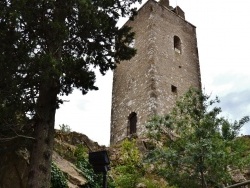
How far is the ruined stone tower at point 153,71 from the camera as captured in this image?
67.3 feet

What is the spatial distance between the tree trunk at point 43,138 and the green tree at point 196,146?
4.11 metres

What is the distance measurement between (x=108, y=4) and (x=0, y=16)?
2464mm

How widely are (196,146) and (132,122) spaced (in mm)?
10488

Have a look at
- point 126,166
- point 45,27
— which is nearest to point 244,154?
point 126,166

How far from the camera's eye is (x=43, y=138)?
7660 millimetres

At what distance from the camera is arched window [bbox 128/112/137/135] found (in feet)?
68.0

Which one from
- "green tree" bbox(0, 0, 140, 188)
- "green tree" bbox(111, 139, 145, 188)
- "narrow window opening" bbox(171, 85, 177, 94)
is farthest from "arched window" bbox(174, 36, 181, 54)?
"green tree" bbox(0, 0, 140, 188)

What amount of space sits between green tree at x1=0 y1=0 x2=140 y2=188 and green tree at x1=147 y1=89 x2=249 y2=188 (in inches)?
138

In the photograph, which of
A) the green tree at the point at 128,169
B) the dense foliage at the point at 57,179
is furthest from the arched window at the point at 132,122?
the dense foliage at the point at 57,179

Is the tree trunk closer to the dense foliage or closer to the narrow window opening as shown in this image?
the dense foliage

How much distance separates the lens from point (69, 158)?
12102mm

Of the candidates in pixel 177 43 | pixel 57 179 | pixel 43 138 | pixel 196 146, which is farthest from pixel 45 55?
pixel 177 43

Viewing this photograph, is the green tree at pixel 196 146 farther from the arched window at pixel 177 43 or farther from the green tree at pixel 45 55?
the arched window at pixel 177 43

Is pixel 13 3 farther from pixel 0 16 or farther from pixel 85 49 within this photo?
pixel 85 49
